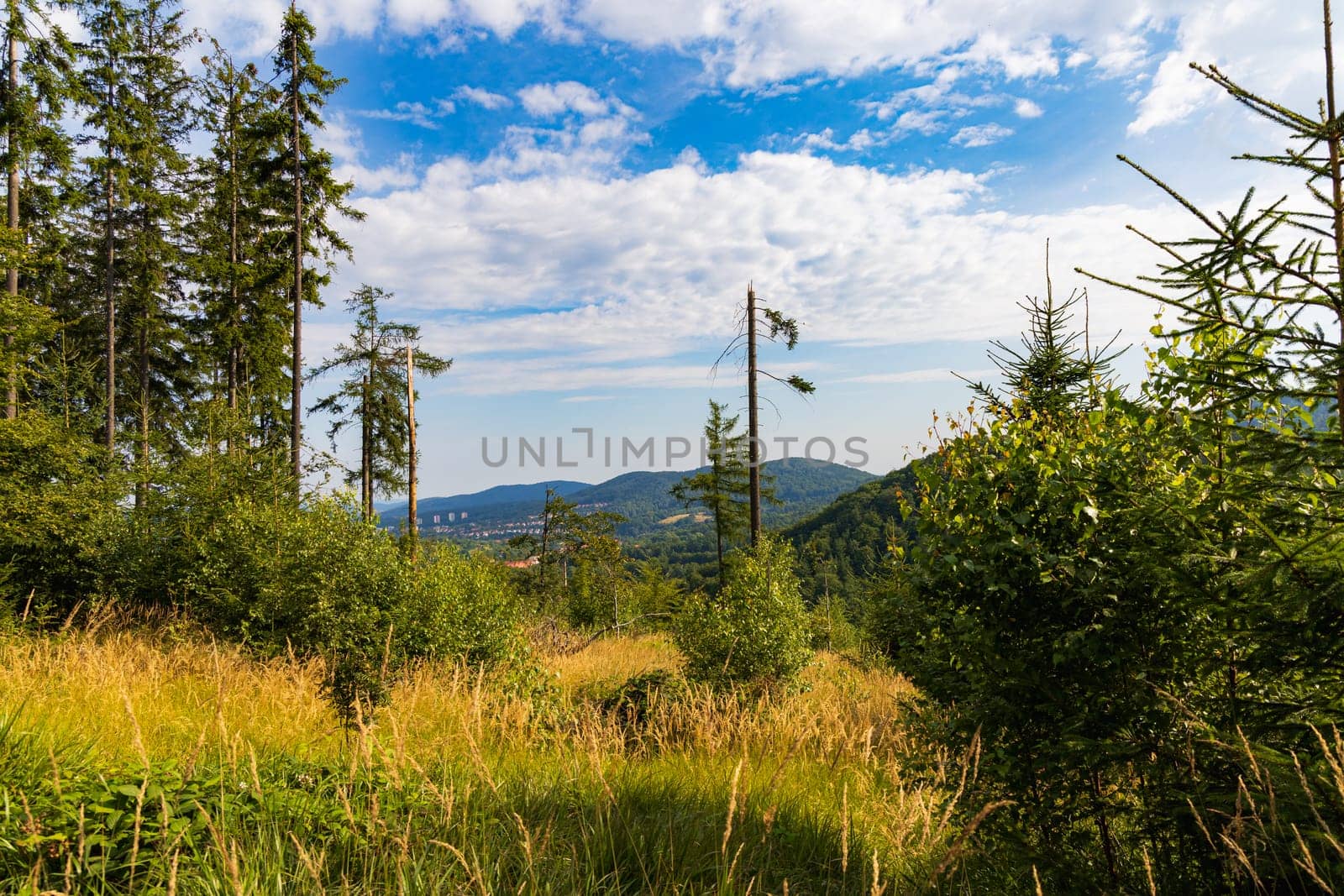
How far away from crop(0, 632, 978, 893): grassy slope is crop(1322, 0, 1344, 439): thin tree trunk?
214cm

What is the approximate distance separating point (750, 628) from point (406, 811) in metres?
7.69

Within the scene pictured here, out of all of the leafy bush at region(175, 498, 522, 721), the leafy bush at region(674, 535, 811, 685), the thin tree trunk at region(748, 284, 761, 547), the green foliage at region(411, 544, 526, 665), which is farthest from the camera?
the thin tree trunk at region(748, 284, 761, 547)

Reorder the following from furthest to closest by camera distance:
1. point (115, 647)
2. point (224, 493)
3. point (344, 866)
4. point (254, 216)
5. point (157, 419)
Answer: point (157, 419) → point (254, 216) → point (224, 493) → point (115, 647) → point (344, 866)

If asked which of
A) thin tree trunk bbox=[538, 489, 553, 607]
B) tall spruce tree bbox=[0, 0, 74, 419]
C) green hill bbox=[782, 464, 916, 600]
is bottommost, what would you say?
green hill bbox=[782, 464, 916, 600]

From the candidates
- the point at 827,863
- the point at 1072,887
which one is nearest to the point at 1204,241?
the point at 1072,887

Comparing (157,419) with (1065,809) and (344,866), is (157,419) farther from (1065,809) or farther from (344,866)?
(1065,809)

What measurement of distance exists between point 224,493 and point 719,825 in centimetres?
1240

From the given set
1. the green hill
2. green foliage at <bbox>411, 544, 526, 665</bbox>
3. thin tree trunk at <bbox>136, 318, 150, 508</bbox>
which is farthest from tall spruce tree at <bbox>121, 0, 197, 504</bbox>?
the green hill

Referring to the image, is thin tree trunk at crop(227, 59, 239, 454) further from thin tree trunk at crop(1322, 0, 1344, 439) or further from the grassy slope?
thin tree trunk at crop(1322, 0, 1344, 439)

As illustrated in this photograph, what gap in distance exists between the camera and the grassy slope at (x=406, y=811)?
87.9 inches

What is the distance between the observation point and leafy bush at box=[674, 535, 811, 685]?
10148mm

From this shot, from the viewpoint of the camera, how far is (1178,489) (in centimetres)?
288

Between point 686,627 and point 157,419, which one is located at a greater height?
point 157,419

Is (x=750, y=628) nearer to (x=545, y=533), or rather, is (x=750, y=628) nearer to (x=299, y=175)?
(x=299, y=175)
